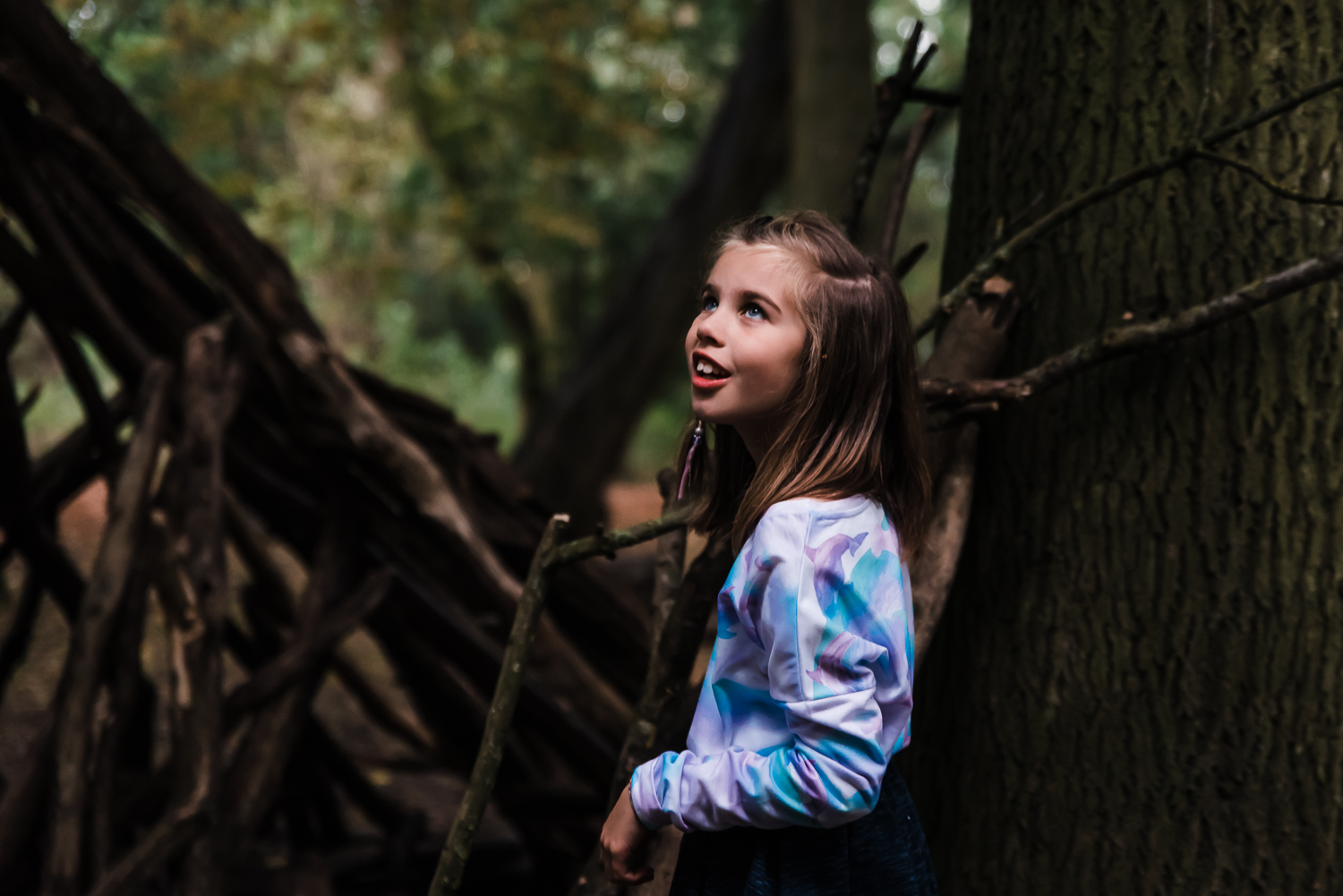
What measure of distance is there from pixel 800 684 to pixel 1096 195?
100 cm

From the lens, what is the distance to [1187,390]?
66.4 inches

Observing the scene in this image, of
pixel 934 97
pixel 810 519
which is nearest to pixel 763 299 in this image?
pixel 810 519

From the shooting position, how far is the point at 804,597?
117 cm

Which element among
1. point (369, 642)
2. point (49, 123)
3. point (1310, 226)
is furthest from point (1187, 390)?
point (369, 642)

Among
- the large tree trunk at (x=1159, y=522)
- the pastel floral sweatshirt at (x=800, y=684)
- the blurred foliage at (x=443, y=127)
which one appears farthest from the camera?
the blurred foliage at (x=443, y=127)

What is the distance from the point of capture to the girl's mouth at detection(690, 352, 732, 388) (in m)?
1.30

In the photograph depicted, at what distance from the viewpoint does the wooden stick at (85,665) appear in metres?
2.11

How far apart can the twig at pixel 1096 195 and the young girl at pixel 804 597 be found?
455mm

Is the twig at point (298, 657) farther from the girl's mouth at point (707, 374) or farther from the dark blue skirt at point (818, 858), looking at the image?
the girl's mouth at point (707, 374)

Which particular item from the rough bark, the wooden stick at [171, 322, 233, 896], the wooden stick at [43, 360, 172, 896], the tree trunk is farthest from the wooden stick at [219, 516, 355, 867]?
the tree trunk

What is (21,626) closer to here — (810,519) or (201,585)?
(201,585)

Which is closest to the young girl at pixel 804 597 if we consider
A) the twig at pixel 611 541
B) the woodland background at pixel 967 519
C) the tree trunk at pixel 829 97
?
the twig at pixel 611 541

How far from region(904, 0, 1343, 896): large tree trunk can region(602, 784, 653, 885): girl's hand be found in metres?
0.74

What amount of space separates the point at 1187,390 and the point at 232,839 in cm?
215
